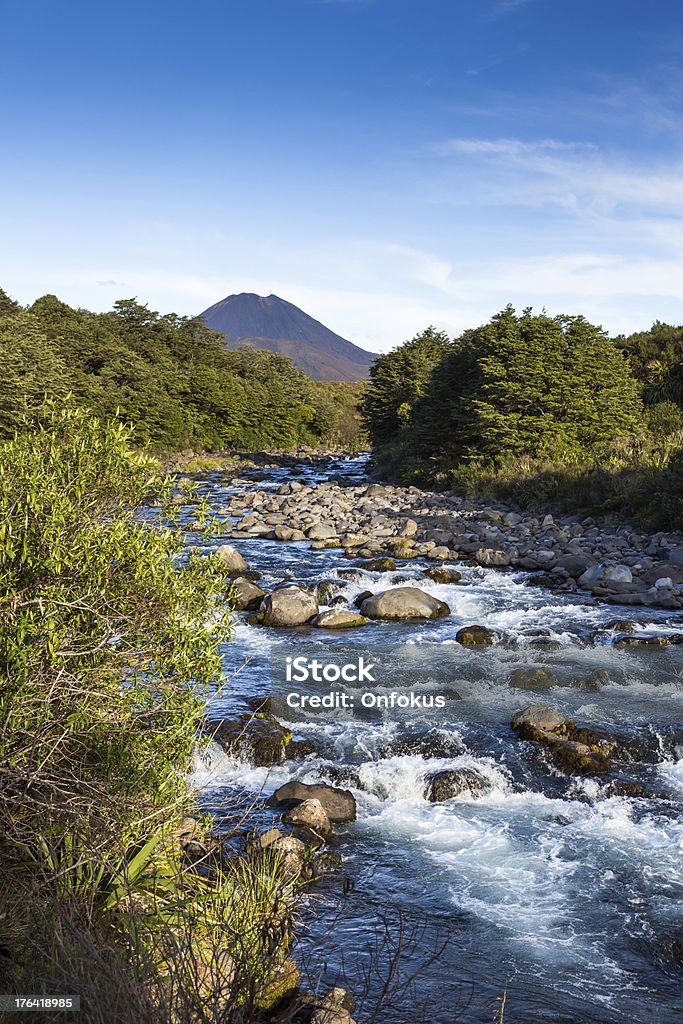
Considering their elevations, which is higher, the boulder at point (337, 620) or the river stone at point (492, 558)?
the river stone at point (492, 558)

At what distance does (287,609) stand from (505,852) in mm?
8242

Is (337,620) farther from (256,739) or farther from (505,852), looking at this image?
(505,852)

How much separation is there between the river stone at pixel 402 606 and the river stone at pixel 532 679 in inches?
139

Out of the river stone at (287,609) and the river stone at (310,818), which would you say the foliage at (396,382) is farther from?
the river stone at (310,818)

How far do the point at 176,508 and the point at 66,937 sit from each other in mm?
3520

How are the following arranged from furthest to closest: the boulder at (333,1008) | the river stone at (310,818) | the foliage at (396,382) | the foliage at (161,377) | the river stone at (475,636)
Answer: the foliage at (396,382) → the foliage at (161,377) → the river stone at (475,636) → the river stone at (310,818) → the boulder at (333,1008)

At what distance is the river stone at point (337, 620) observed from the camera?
15.3m

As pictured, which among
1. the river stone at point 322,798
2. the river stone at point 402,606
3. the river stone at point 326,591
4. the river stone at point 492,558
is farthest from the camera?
the river stone at point 492,558

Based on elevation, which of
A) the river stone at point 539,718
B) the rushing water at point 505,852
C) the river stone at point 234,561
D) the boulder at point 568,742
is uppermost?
the river stone at point 234,561

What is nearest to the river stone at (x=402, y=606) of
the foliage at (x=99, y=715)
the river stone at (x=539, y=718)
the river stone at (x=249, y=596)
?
the river stone at (x=249, y=596)

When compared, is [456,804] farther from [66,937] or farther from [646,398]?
[646,398]

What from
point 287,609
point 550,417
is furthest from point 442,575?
point 550,417

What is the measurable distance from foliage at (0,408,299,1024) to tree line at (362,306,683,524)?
2032 centimetres

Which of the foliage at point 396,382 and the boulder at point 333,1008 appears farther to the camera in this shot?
the foliage at point 396,382
